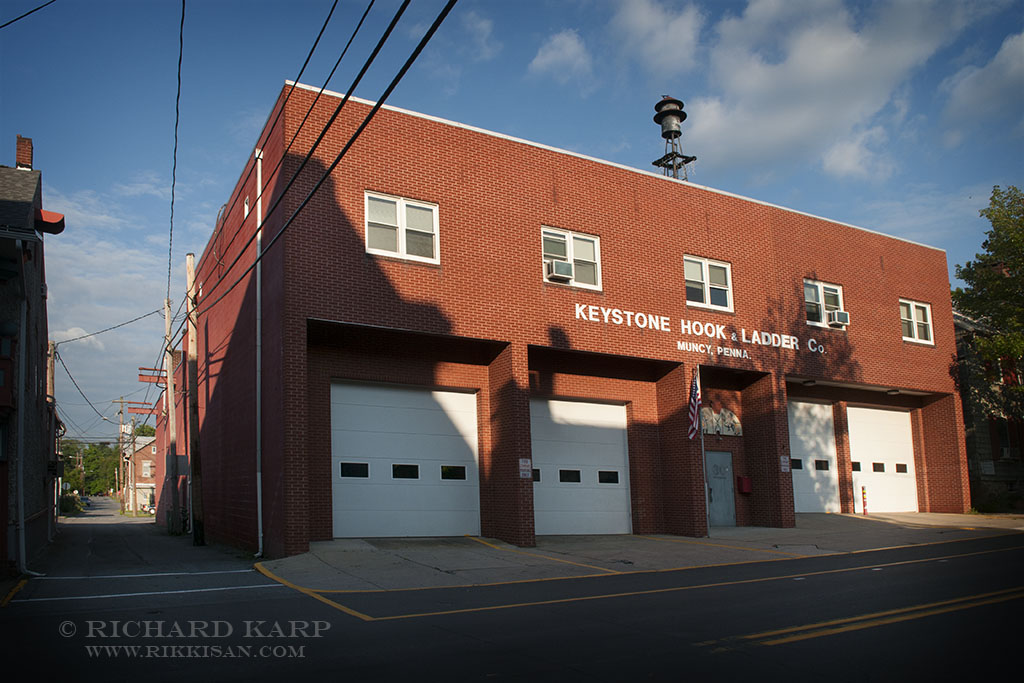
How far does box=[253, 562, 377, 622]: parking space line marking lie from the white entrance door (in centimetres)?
1321

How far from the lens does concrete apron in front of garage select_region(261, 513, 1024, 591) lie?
543 inches

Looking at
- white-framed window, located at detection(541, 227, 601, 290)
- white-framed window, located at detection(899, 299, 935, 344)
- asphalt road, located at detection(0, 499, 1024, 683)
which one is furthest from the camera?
white-framed window, located at detection(899, 299, 935, 344)

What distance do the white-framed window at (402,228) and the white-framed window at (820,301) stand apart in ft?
41.9

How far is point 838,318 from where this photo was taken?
82.7 ft

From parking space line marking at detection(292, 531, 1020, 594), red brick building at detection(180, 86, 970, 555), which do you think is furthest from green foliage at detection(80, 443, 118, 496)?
parking space line marking at detection(292, 531, 1020, 594)

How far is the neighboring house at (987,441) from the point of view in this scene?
30672mm

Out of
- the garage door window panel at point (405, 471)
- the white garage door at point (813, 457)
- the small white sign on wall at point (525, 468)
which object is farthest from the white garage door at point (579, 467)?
the white garage door at point (813, 457)

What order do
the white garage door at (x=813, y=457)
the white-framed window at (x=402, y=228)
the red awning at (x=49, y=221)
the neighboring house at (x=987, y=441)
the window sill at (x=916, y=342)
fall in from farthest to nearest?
the neighboring house at (x=987, y=441)
the window sill at (x=916, y=342)
the white garage door at (x=813, y=457)
the white-framed window at (x=402, y=228)
the red awning at (x=49, y=221)

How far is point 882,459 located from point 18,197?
26.6m

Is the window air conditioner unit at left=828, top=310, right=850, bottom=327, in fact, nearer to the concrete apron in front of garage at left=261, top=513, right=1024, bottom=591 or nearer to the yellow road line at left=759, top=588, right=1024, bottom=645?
the concrete apron in front of garage at left=261, top=513, right=1024, bottom=591

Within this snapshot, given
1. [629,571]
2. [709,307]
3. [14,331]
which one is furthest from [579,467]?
[14,331]

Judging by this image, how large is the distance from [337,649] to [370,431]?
10804mm

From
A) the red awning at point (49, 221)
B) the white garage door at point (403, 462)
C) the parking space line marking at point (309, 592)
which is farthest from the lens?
the white garage door at point (403, 462)

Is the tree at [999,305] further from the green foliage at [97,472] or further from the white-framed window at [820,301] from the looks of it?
the green foliage at [97,472]
